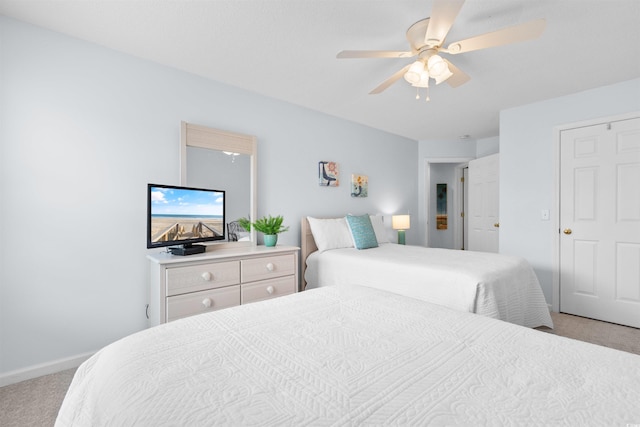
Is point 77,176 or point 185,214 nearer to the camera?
point 77,176

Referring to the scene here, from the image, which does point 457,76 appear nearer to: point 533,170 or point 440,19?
point 440,19

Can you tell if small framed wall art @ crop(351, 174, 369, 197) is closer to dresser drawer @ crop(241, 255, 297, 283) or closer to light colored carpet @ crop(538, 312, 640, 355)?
dresser drawer @ crop(241, 255, 297, 283)

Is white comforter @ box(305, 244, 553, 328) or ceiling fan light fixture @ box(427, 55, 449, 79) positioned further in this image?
white comforter @ box(305, 244, 553, 328)

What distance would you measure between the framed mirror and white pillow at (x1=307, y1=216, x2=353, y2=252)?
2.37 feet

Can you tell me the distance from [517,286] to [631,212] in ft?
5.24

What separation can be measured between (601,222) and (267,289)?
3.46 metres

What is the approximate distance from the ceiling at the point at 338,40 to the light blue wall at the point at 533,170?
0.67 feet

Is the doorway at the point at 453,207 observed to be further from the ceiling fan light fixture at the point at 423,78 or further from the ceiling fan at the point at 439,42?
the ceiling fan at the point at 439,42

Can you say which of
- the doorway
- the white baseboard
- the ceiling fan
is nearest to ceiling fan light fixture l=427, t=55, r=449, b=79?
the ceiling fan

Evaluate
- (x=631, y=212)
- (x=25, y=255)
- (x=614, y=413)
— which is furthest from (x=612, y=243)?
(x=25, y=255)

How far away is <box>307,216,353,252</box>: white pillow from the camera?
135 inches

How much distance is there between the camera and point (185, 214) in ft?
7.95

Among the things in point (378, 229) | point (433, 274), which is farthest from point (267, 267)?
point (378, 229)

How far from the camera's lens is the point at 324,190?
3852 mm
